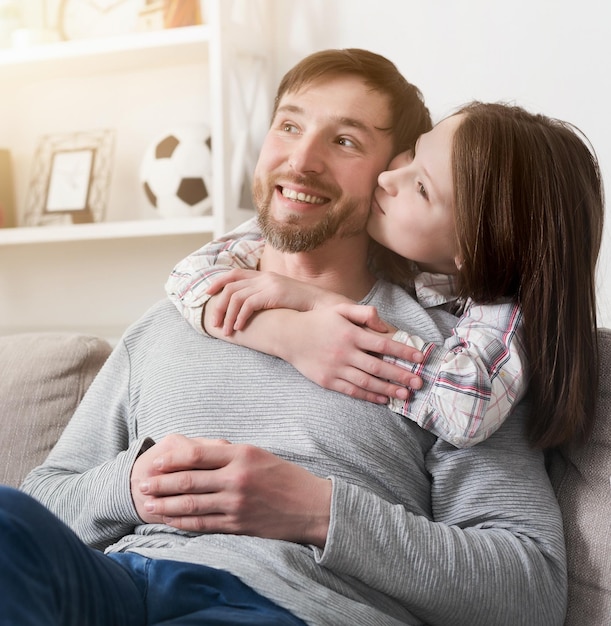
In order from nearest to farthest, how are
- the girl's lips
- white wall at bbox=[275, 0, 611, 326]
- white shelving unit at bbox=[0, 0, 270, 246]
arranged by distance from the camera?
the girl's lips, white wall at bbox=[275, 0, 611, 326], white shelving unit at bbox=[0, 0, 270, 246]

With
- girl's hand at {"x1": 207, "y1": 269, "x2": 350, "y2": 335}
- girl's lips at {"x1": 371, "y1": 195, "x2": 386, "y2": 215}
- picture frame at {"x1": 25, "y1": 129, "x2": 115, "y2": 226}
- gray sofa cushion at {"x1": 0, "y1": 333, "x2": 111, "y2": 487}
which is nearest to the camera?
girl's hand at {"x1": 207, "y1": 269, "x2": 350, "y2": 335}

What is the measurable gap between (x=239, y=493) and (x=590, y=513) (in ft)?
1.60

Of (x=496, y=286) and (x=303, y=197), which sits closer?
(x=496, y=286)

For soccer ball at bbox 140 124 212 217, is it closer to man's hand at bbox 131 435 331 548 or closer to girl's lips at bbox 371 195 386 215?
girl's lips at bbox 371 195 386 215

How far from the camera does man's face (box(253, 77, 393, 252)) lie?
1.41m

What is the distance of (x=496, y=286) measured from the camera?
4.05 feet

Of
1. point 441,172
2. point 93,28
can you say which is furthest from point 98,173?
point 441,172

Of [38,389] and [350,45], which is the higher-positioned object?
[350,45]

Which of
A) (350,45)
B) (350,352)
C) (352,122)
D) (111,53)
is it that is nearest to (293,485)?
(350,352)

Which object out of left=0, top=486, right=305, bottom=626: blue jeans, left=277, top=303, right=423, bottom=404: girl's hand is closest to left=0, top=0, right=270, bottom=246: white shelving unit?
left=277, top=303, right=423, bottom=404: girl's hand

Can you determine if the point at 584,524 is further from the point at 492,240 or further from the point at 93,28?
the point at 93,28

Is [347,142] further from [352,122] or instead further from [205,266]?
[205,266]

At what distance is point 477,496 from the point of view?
1.16 metres

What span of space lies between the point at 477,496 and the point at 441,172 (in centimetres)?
47
